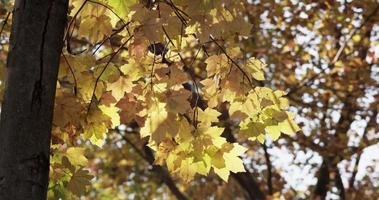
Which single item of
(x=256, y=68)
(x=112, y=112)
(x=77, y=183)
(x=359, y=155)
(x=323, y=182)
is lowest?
(x=77, y=183)

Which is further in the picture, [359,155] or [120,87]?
[359,155]

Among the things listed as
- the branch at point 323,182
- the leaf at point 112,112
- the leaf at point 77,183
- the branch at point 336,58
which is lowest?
the leaf at point 77,183

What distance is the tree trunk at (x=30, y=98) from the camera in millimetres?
1762

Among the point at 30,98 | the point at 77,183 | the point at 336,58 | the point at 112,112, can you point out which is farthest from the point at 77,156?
the point at 336,58

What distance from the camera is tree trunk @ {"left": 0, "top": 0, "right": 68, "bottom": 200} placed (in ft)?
5.78

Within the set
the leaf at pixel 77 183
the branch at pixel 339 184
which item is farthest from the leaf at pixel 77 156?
the branch at pixel 339 184

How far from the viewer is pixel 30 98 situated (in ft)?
5.98

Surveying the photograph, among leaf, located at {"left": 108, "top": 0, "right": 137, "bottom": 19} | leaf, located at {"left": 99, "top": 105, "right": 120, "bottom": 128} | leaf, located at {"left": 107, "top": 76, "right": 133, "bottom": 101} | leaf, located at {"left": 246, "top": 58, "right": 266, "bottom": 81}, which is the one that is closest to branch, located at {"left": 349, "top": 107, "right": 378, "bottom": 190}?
leaf, located at {"left": 246, "top": 58, "right": 266, "bottom": 81}

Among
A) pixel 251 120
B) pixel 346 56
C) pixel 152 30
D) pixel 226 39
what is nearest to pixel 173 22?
pixel 152 30

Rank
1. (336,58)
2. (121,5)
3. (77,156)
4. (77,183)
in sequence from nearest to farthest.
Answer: (121,5)
(77,183)
(77,156)
(336,58)

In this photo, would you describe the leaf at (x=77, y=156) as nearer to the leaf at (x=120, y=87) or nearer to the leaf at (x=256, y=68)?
the leaf at (x=120, y=87)

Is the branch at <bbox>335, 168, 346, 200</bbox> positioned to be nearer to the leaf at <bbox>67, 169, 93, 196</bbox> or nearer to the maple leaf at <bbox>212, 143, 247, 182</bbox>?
the maple leaf at <bbox>212, 143, 247, 182</bbox>

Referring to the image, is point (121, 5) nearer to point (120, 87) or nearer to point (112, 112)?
point (120, 87)

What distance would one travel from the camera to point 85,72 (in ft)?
8.86
